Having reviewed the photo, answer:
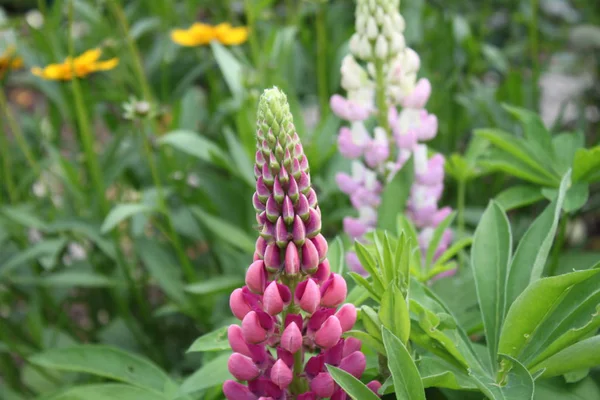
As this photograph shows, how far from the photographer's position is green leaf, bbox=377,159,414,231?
1.61m

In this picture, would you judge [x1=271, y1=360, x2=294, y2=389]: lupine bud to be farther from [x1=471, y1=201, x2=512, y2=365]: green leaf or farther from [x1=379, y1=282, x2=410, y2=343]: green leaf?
[x1=471, y1=201, x2=512, y2=365]: green leaf

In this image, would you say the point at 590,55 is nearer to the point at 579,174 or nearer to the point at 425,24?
the point at 425,24

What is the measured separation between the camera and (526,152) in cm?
158

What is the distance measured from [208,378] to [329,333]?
32 centimetres

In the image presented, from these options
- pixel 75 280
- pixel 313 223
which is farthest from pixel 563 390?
pixel 75 280

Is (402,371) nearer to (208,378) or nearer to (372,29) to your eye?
(208,378)

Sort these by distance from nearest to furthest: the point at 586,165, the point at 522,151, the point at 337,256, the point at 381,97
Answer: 1. the point at 337,256
2. the point at 586,165
3. the point at 522,151
4. the point at 381,97

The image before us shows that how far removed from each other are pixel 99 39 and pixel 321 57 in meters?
1.22

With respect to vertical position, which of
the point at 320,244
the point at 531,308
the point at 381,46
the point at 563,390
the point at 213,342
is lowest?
the point at 563,390

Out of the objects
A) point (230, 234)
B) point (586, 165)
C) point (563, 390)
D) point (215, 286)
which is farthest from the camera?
point (230, 234)

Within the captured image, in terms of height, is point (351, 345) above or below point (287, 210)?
below

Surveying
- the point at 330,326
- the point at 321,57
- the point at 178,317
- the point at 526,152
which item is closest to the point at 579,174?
the point at 526,152

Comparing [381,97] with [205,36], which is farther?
[205,36]

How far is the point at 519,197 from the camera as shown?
1.61m
